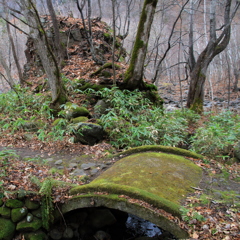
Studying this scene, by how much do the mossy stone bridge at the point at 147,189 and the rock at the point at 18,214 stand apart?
1.97 feet

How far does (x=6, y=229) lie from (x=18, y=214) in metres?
0.24

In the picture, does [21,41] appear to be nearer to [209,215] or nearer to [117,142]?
[117,142]

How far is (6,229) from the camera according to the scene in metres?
2.99

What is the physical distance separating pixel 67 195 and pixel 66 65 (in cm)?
854

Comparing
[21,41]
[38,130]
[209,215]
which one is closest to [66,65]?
[38,130]

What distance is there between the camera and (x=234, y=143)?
535 cm

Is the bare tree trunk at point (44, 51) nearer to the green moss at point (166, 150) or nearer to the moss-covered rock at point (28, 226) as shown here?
the green moss at point (166, 150)

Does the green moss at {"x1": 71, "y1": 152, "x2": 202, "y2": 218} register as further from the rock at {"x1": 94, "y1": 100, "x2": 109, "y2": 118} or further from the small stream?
the rock at {"x1": 94, "y1": 100, "x2": 109, "y2": 118}

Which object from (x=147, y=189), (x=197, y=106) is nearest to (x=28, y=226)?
(x=147, y=189)

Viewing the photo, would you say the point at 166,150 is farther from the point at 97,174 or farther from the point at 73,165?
the point at 73,165

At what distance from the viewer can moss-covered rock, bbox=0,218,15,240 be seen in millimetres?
2937

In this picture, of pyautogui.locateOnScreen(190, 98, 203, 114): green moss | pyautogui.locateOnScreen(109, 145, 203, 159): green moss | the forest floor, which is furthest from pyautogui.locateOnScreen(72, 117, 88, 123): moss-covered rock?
pyautogui.locateOnScreen(190, 98, 203, 114): green moss

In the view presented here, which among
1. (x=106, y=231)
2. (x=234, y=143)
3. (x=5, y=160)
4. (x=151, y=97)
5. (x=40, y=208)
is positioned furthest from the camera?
(x=151, y=97)

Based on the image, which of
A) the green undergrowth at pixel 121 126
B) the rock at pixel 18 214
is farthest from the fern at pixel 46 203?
the green undergrowth at pixel 121 126
